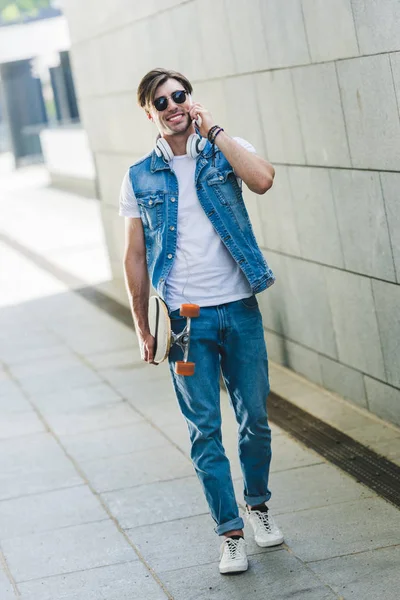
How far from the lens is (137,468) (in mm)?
6355

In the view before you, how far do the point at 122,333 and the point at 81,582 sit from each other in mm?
5552

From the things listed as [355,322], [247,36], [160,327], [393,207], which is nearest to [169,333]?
[160,327]

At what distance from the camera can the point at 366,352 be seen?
673 cm

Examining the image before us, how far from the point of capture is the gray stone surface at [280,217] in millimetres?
7453

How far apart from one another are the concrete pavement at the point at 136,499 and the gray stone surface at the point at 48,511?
1 centimetres

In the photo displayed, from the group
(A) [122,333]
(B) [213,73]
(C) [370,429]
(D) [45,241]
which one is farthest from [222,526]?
(D) [45,241]

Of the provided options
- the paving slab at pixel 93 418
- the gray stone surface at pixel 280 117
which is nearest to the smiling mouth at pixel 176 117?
the gray stone surface at pixel 280 117

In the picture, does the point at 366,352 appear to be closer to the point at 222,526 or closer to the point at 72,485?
the point at 72,485

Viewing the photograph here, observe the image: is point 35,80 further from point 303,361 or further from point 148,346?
point 148,346

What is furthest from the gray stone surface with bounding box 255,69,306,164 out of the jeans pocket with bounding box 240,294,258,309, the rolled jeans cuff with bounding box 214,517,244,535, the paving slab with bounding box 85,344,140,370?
the rolled jeans cuff with bounding box 214,517,244,535

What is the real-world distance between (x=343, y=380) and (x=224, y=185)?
281 centimetres

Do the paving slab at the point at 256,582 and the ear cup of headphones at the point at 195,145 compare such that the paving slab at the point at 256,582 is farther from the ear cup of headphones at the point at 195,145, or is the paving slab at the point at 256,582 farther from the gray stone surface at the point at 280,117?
the gray stone surface at the point at 280,117

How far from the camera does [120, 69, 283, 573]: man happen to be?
4.61 m

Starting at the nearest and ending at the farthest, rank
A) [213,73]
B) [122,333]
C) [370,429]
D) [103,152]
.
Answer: [370,429] → [213,73] → [122,333] → [103,152]
